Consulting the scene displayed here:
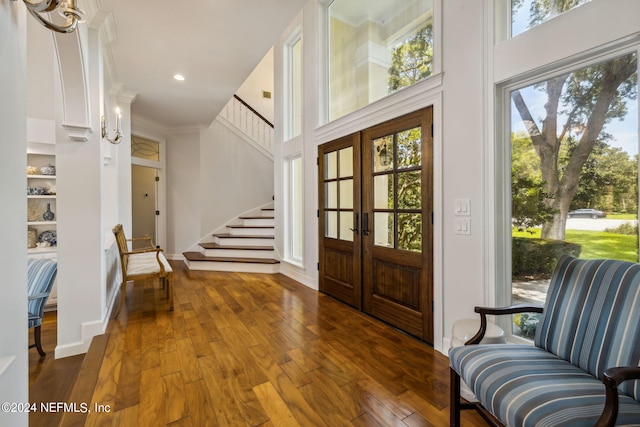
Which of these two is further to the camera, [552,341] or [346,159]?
[346,159]

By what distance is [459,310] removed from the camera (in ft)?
7.09

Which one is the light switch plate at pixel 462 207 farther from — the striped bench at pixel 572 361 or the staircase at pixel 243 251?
the staircase at pixel 243 251

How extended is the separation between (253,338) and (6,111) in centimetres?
221

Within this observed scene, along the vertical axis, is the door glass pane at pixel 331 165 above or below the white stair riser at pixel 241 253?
above

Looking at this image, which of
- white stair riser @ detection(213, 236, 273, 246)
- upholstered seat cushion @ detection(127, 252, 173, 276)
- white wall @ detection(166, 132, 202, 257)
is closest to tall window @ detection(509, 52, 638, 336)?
upholstered seat cushion @ detection(127, 252, 173, 276)

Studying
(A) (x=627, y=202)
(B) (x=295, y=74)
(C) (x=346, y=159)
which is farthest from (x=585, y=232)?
(B) (x=295, y=74)

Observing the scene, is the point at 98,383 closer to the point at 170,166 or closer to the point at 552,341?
the point at 552,341

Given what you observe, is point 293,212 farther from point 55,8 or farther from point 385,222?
point 55,8

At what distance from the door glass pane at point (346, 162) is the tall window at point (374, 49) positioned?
0.49 m

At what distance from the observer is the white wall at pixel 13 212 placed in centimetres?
80

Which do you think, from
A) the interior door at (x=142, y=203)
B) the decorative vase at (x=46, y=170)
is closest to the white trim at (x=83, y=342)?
the decorative vase at (x=46, y=170)

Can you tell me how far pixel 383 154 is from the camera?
9.50 ft

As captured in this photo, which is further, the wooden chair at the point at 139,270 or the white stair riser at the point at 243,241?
the white stair riser at the point at 243,241

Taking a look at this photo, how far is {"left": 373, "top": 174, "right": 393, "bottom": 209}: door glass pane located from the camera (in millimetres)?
2822
